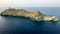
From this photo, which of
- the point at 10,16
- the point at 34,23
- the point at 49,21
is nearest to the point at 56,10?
the point at 49,21

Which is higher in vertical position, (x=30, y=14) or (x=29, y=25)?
(x=30, y=14)

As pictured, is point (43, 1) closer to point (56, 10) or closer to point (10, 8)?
point (56, 10)

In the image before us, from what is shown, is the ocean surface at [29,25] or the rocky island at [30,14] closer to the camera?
the ocean surface at [29,25]

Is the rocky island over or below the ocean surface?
over

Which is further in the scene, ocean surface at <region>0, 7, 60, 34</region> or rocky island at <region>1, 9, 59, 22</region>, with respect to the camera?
rocky island at <region>1, 9, 59, 22</region>
